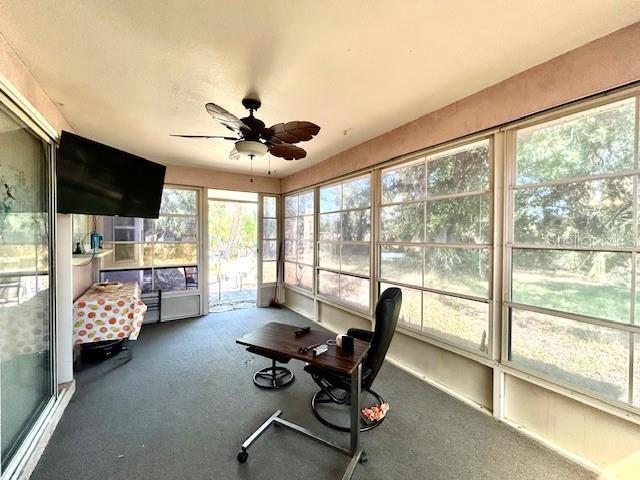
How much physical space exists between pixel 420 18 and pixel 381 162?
180cm

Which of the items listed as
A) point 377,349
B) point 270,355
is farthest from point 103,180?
point 377,349

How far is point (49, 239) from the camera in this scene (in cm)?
223

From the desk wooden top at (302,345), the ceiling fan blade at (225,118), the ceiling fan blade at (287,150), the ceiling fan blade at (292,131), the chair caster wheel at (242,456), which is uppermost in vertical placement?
the ceiling fan blade at (225,118)

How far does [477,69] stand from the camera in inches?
75.2

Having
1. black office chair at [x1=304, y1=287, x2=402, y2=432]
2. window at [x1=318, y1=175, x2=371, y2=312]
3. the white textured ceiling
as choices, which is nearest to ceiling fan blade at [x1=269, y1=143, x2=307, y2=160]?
the white textured ceiling

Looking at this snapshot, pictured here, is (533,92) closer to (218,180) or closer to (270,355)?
(270,355)

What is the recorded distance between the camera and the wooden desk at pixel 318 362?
1701 mm

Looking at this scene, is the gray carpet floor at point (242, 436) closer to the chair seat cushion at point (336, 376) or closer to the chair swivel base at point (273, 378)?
the chair swivel base at point (273, 378)

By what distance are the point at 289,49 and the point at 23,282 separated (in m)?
2.37

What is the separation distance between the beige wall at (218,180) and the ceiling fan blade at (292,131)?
310 centimetres

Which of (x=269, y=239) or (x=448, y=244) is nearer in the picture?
(x=448, y=244)

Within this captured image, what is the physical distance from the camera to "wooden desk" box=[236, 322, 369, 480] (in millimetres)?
1701

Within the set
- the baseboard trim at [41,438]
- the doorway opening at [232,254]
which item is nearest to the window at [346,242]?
the doorway opening at [232,254]

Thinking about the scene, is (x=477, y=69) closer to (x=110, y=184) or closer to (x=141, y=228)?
(x=110, y=184)
